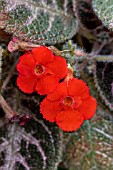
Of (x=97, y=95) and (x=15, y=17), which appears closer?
(x=15, y=17)

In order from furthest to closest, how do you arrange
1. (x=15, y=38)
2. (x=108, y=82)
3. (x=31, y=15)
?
(x=108, y=82)
(x=31, y=15)
(x=15, y=38)

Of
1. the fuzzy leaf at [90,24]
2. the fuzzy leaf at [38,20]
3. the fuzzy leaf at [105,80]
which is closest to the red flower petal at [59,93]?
the fuzzy leaf at [38,20]

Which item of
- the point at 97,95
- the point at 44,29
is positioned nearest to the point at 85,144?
the point at 97,95

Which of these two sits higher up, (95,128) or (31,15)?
(31,15)

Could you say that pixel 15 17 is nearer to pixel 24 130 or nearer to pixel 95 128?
pixel 24 130

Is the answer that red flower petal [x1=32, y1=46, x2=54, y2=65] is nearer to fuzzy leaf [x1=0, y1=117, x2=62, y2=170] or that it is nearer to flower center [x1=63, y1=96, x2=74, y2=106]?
flower center [x1=63, y1=96, x2=74, y2=106]

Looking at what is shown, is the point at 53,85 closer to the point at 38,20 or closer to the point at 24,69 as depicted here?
the point at 24,69

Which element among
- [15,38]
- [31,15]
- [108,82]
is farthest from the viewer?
[108,82]
